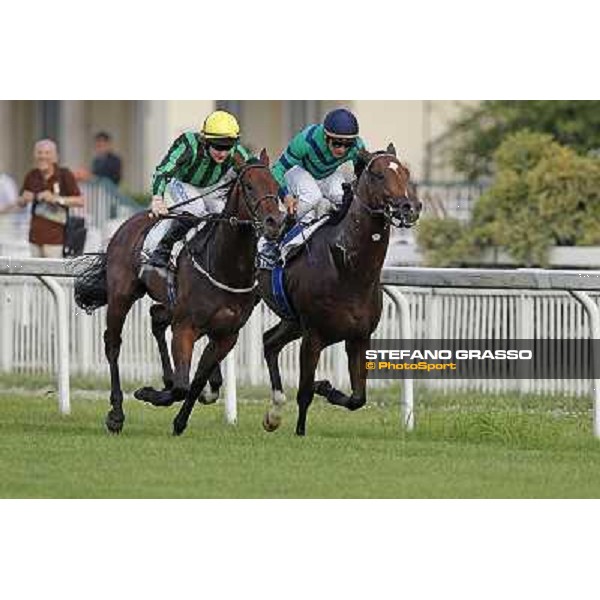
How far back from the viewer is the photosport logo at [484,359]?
15.7 metres

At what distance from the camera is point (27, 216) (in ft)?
82.2

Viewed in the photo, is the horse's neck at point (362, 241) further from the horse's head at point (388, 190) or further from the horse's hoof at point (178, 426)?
the horse's hoof at point (178, 426)

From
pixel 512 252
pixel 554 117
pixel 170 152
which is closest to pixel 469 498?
pixel 170 152

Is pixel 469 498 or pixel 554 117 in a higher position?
pixel 554 117

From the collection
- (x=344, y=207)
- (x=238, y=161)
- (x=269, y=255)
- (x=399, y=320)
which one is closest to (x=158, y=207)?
(x=238, y=161)

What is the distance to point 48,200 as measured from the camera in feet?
66.5

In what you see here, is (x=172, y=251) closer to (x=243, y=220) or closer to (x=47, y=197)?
(x=243, y=220)

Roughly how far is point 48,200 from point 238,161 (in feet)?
20.4

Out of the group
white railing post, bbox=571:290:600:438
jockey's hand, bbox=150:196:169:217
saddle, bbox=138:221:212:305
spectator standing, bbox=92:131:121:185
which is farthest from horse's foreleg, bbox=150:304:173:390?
spectator standing, bbox=92:131:121:185

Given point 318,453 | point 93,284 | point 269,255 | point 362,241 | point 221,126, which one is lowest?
point 318,453

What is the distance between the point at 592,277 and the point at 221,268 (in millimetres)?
2143

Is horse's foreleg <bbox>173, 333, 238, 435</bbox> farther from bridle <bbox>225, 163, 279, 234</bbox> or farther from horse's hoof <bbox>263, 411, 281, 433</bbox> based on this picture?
bridle <bbox>225, 163, 279, 234</bbox>

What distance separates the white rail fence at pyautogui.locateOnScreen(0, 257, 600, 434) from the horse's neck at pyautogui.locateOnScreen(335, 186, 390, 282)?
0.99 meters

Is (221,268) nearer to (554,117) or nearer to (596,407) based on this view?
(596,407)
